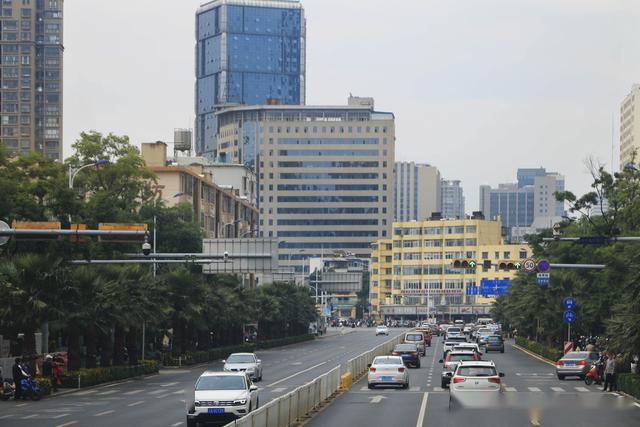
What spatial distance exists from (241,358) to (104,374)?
7095mm

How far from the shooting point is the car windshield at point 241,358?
57506 millimetres

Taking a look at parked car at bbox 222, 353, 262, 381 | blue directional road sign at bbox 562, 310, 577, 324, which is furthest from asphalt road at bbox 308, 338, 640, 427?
blue directional road sign at bbox 562, 310, 577, 324

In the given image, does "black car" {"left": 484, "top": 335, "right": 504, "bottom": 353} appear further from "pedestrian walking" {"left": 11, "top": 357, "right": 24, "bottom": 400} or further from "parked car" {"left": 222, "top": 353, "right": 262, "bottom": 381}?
"pedestrian walking" {"left": 11, "top": 357, "right": 24, "bottom": 400}

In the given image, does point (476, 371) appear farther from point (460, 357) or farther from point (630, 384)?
point (460, 357)

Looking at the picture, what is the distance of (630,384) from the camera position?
47719 mm

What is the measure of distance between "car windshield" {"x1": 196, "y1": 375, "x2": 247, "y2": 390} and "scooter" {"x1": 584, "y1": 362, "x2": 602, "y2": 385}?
27.2 m

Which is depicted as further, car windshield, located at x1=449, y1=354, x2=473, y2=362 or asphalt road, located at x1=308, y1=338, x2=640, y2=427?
car windshield, located at x1=449, y1=354, x2=473, y2=362

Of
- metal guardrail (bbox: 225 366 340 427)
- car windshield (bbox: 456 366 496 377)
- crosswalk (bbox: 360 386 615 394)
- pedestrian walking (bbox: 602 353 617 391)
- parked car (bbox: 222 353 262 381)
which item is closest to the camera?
metal guardrail (bbox: 225 366 340 427)

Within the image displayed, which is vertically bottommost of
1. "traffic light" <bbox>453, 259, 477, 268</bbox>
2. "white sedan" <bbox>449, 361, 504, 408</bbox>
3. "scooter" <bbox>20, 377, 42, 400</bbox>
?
"scooter" <bbox>20, 377, 42, 400</bbox>

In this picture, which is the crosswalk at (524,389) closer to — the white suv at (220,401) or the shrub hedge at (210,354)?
the white suv at (220,401)

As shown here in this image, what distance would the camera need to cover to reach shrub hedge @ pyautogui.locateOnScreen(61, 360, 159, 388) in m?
55.2

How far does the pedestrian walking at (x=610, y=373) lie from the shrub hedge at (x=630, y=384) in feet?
0.99

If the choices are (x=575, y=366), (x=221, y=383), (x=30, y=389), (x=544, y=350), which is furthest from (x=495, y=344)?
(x=221, y=383)

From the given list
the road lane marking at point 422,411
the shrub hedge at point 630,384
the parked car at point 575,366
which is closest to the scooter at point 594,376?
the parked car at point 575,366
